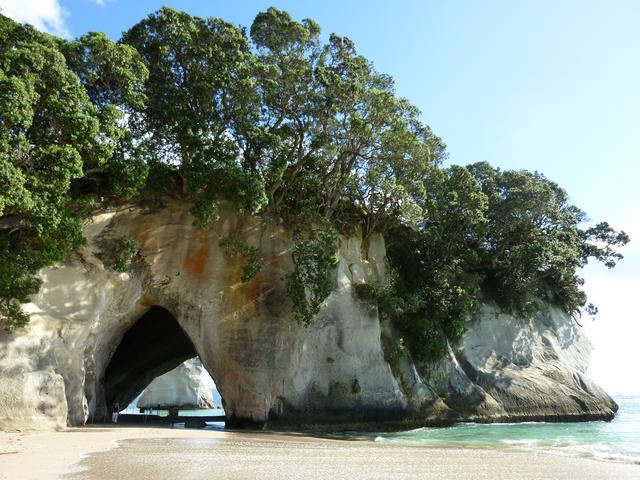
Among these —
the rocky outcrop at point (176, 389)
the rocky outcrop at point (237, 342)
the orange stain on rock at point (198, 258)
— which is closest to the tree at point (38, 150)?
the rocky outcrop at point (237, 342)

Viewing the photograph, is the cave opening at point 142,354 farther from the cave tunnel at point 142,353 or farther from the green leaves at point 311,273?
the green leaves at point 311,273

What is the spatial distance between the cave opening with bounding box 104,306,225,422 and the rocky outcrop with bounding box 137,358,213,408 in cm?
3199

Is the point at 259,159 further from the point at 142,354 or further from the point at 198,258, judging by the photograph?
the point at 142,354

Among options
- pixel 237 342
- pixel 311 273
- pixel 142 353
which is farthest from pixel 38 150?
pixel 142 353

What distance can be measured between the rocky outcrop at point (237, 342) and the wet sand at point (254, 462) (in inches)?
162

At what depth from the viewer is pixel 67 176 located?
→ 49.8ft

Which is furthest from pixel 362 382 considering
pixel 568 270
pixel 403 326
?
pixel 568 270

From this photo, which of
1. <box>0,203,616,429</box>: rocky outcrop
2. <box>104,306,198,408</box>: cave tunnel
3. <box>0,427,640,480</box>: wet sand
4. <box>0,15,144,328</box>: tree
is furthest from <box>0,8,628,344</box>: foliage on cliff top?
<box>104,306,198,408</box>: cave tunnel

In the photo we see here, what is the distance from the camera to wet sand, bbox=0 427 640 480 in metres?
Answer: 8.91

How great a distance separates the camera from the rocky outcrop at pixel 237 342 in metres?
18.2

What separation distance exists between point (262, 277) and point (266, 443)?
10.2 metres

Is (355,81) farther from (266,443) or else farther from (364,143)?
(266,443)

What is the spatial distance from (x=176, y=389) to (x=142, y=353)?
119ft

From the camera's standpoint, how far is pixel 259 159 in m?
22.4
